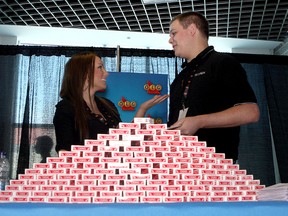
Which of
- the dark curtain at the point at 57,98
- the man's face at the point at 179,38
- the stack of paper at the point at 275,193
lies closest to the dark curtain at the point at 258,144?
the dark curtain at the point at 57,98

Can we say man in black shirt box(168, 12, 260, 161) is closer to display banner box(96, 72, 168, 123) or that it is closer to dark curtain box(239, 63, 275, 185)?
display banner box(96, 72, 168, 123)

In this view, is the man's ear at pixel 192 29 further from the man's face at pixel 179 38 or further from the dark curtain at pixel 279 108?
the dark curtain at pixel 279 108

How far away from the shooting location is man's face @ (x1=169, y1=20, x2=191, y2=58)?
6.84 feet

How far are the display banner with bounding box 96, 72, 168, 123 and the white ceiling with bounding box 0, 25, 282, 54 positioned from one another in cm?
108

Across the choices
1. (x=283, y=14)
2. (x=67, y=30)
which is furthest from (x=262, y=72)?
(x=67, y=30)

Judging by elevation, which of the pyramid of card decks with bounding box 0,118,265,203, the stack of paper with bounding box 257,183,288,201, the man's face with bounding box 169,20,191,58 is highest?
the man's face with bounding box 169,20,191,58

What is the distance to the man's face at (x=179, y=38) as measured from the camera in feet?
6.84

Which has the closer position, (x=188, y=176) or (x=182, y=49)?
(x=188, y=176)

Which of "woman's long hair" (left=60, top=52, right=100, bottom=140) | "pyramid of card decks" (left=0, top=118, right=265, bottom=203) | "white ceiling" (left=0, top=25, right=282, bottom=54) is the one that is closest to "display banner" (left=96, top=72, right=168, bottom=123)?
"white ceiling" (left=0, top=25, right=282, bottom=54)

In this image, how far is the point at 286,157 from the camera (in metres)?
4.21

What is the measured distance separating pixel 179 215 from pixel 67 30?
3.88 meters

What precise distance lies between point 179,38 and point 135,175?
130cm

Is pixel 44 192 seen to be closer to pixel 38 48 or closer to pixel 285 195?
pixel 285 195

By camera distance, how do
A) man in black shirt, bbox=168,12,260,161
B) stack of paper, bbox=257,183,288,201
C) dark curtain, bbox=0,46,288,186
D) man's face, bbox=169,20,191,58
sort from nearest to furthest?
1. stack of paper, bbox=257,183,288,201
2. man in black shirt, bbox=168,12,260,161
3. man's face, bbox=169,20,191,58
4. dark curtain, bbox=0,46,288,186
